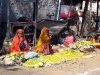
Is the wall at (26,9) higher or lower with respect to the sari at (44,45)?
higher

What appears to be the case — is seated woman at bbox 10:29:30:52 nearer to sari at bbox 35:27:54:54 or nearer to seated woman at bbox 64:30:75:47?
sari at bbox 35:27:54:54

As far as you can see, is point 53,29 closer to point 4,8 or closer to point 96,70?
point 4,8

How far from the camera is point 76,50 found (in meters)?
11.6

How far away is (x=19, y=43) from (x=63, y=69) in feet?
6.26

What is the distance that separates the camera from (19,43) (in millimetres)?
10016

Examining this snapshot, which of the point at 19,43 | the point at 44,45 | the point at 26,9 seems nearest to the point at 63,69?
the point at 19,43

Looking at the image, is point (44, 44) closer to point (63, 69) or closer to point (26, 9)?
point (63, 69)

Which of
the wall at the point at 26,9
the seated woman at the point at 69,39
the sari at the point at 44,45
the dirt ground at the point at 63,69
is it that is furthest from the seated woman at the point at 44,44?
the wall at the point at 26,9

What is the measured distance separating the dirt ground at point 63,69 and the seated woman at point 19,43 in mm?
1070

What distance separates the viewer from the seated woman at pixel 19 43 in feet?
32.5

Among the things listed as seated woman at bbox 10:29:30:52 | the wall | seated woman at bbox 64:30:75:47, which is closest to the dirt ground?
seated woman at bbox 10:29:30:52

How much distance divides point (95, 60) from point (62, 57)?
Result: 3.70ft

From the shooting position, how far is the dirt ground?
329 inches

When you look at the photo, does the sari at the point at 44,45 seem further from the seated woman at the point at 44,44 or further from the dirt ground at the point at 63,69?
the dirt ground at the point at 63,69
